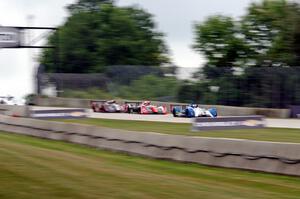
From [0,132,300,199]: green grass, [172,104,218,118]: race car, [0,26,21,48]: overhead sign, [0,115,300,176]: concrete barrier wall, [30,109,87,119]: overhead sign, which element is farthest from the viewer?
[0,26,21,48]: overhead sign

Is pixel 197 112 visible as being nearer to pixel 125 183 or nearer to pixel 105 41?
pixel 125 183

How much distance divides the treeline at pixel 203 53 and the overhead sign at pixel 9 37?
241 inches

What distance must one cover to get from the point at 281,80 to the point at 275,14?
69.0 feet

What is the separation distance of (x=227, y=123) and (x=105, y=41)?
57.5 metres

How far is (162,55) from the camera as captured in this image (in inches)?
3250

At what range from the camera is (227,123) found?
73.0 ft

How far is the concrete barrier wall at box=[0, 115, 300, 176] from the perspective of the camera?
39.3 feet

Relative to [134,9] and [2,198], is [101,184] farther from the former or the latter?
[134,9]

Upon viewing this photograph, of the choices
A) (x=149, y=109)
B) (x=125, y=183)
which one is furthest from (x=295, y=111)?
(x=125, y=183)

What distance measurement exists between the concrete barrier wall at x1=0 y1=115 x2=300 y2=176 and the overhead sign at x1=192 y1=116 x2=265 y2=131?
360 centimetres

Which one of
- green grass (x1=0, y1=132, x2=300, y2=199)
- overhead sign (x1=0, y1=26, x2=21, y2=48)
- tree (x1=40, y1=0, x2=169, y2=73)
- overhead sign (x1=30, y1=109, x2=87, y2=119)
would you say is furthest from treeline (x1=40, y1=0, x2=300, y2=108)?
green grass (x1=0, y1=132, x2=300, y2=199)

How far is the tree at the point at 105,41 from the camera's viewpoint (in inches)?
3076

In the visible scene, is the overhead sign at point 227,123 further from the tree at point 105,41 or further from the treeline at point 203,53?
the tree at point 105,41

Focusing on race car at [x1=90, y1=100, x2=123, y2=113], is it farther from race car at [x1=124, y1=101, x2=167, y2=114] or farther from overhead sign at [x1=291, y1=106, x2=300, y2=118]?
overhead sign at [x1=291, y1=106, x2=300, y2=118]
